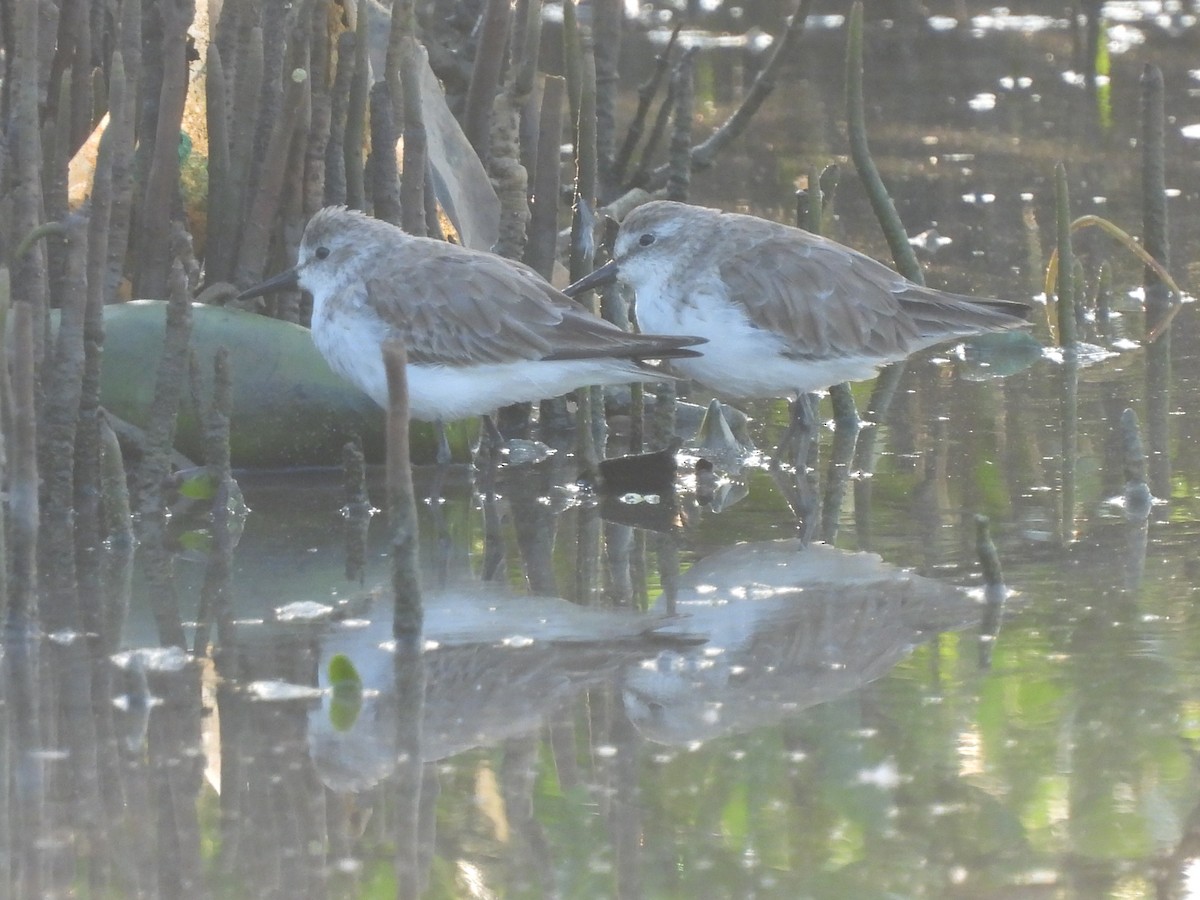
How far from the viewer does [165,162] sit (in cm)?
638

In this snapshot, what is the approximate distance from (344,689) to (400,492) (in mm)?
483

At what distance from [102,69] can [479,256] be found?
164 centimetres

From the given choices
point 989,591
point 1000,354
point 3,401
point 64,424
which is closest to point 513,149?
point 64,424

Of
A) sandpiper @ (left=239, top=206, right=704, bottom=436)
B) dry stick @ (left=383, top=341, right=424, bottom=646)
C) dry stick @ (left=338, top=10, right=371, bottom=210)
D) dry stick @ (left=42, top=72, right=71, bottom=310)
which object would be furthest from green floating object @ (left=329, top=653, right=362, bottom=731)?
dry stick @ (left=338, top=10, right=371, bottom=210)

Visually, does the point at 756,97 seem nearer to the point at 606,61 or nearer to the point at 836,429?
the point at 606,61

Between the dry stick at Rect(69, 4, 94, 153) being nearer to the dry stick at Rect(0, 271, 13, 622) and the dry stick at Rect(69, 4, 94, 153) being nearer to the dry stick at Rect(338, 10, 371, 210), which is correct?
the dry stick at Rect(338, 10, 371, 210)

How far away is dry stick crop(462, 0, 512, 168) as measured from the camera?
742 centimetres

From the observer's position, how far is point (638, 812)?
12.2ft

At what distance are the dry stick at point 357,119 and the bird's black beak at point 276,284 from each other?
0.48 metres

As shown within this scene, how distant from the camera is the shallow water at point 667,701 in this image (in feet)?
11.5

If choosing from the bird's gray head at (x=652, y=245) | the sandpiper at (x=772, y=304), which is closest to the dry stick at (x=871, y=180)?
the sandpiper at (x=772, y=304)

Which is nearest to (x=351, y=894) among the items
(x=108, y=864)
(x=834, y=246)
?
(x=108, y=864)

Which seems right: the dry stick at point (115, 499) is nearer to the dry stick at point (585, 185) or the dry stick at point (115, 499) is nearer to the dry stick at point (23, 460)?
the dry stick at point (23, 460)

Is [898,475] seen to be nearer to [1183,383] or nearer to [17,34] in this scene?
[1183,383]
